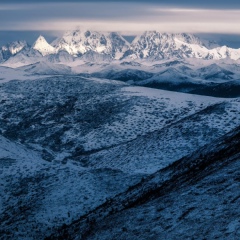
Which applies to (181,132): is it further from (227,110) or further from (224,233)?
(224,233)

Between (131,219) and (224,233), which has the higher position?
(224,233)

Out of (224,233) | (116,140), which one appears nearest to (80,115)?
(116,140)

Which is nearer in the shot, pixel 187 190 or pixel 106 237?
A: pixel 106 237

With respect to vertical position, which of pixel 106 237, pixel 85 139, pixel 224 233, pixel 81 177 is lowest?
pixel 85 139

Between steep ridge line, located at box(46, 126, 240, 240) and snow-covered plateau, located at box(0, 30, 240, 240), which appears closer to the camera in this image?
snow-covered plateau, located at box(0, 30, 240, 240)

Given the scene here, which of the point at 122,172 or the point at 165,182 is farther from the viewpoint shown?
the point at 122,172

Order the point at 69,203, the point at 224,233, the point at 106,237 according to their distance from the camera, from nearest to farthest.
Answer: the point at 224,233, the point at 106,237, the point at 69,203

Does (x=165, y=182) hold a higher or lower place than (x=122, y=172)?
higher

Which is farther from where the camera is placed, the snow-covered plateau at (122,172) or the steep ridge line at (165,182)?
the steep ridge line at (165,182)
